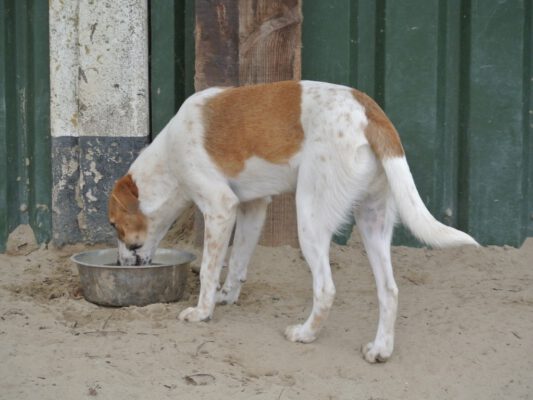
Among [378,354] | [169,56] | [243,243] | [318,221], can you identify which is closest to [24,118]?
[169,56]

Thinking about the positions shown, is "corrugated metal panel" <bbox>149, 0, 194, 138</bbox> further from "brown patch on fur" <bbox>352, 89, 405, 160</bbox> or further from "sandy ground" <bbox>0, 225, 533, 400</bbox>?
"brown patch on fur" <bbox>352, 89, 405, 160</bbox>

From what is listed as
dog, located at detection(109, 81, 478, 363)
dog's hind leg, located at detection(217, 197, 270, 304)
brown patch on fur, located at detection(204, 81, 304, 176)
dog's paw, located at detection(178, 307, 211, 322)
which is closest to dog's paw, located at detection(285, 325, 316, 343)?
dog, located at detection(109, 81, 478, 363)

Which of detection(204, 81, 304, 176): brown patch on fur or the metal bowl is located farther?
the metal bowl

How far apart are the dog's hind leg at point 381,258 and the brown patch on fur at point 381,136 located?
0.83ft

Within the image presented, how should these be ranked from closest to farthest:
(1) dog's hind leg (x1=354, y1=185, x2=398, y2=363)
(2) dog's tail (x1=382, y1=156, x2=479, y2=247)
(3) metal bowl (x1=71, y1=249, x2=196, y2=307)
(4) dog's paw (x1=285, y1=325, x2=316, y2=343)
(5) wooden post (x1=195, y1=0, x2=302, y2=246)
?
(2) dog's tail (x1=382, y1=156, x2=479, y2=247) < (1) dog's hind leg (x1=354, y1=185, x2=398, y2=363) < (4) dog's paw (x1=285, y1=325, x2=316, y2=343) < (3) metal bowl (x1=71, y1=249, x2=196, y2=307) < (5) wooden post (x1=195, y1=0, x2=302, y2=246)

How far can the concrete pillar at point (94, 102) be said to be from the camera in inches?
201

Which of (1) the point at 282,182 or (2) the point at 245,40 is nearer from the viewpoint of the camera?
(1) the point at 282,182

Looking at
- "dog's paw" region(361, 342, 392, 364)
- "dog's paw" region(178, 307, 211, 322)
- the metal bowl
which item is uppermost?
the metal bowl

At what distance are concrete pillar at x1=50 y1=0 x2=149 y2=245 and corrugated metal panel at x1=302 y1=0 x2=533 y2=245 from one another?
1094mm

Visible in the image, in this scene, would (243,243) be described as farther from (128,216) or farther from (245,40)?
(245,40)

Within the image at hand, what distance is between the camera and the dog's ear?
14.4ft

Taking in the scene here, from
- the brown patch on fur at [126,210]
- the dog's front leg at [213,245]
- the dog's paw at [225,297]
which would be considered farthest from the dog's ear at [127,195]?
the dog's paw at [225,297]

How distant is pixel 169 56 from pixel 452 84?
180 cm

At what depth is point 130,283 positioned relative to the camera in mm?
4312
